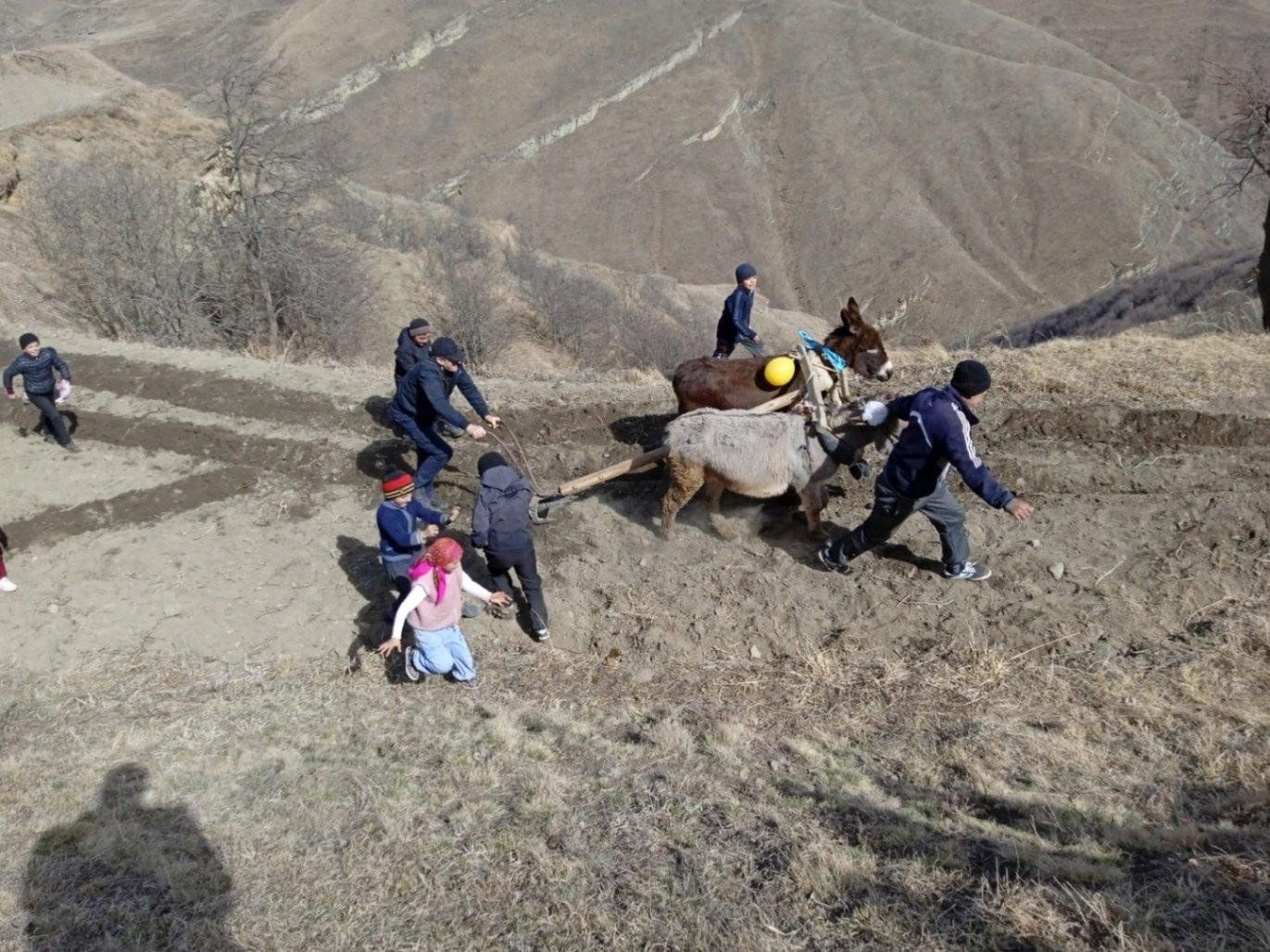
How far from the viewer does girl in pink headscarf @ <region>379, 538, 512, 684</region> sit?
21.7 feet

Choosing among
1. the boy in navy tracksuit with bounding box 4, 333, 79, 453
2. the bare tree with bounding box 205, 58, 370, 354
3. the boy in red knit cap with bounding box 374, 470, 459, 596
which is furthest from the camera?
the bare tree with bounding box 205, 58, 370, 354

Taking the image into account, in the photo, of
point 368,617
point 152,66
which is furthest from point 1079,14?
point 368,617

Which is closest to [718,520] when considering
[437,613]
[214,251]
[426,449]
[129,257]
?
[426,449]

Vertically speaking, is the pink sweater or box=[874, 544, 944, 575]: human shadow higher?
the pink sweater

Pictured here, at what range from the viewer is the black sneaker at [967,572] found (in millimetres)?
7879

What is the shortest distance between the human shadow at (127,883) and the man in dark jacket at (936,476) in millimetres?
5593

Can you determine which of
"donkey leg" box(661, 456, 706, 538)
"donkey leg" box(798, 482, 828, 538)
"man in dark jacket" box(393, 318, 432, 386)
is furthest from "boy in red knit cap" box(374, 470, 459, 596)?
"donkey leg" box(798, 482, 828, 538)

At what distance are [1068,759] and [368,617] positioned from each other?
638cm

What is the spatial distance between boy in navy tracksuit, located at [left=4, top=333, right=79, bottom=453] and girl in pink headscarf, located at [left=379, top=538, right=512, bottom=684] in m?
7.12

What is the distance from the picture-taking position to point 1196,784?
5277 millimetres

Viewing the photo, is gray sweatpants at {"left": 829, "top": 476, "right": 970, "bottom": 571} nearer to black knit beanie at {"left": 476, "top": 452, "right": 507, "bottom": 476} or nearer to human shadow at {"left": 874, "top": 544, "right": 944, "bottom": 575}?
human shadow at {"left": 874, "top": 544, "right": 944, "bottom": 575}

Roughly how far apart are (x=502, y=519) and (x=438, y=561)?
859mm

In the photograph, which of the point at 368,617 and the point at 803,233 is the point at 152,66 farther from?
the point at 368,617

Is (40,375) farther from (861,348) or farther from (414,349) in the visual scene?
(861,348)
